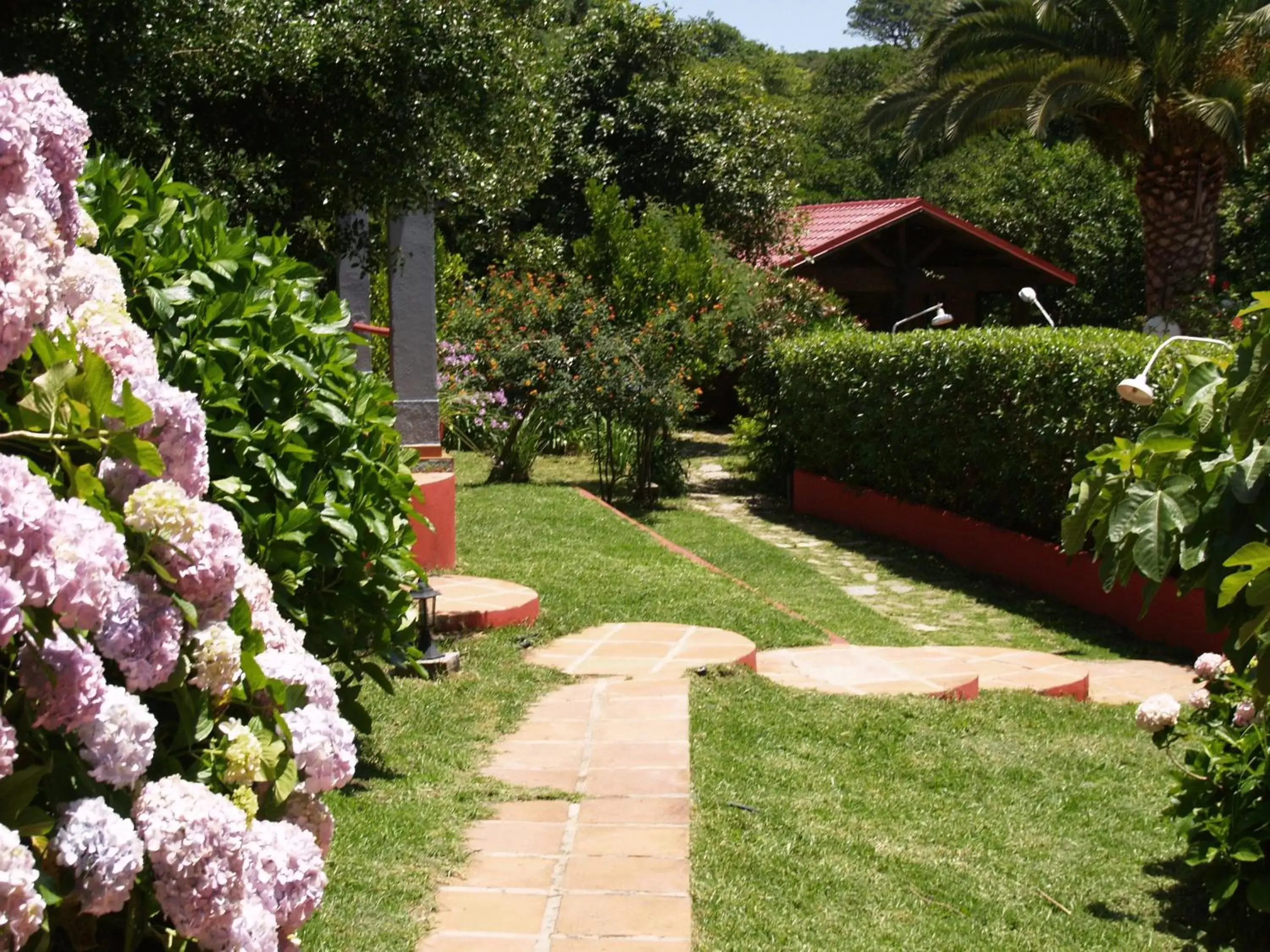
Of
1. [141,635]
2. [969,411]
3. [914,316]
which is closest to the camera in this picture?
[141,635]

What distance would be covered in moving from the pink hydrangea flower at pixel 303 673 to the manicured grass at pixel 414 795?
938mm

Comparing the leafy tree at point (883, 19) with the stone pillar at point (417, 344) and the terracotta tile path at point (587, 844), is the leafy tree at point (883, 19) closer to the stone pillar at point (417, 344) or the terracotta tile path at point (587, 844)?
the stone pillar at point (417, 344)

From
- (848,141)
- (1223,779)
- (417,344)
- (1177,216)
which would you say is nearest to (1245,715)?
(1223,779)

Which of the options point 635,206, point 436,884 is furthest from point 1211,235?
point 436,884

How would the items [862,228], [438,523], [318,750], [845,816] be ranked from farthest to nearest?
[862,228]
[438,523]
[845,816]
[318,750]

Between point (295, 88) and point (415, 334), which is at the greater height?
point (295, 88)

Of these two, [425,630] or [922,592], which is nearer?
[425,630]

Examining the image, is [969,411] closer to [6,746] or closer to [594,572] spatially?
[594,572]

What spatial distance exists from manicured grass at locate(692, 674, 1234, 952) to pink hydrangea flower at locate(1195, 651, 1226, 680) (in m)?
0.74

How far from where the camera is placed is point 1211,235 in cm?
1744

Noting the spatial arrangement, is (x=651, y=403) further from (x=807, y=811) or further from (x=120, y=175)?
(x=120, y=175)

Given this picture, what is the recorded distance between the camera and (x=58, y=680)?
2002mm

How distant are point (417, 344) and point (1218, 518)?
689 cm

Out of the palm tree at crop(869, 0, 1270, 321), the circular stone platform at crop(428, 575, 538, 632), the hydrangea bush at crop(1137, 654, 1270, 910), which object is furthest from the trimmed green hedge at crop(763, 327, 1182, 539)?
the hydrangea bush at crop(1137, 654, 1270, 910)
